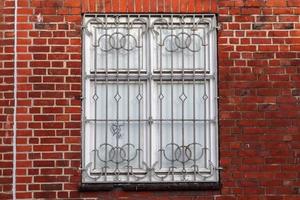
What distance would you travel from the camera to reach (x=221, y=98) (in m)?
6.36

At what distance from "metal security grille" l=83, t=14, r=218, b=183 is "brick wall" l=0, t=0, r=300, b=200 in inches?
5.3

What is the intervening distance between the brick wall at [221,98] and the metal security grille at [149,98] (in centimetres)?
13

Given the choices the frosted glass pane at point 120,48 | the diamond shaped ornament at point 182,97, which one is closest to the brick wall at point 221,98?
the frosted glass pane at point 120,48

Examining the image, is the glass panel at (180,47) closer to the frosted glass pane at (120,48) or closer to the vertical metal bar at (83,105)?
the frosted glass pane at (120,48)

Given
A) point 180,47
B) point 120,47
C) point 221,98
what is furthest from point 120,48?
point 221,98

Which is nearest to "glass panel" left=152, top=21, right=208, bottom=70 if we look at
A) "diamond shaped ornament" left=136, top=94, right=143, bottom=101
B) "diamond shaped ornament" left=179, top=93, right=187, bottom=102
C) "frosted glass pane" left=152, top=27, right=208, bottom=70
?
"frosted glass pane" left=152, top=27, right=208, bottom=70

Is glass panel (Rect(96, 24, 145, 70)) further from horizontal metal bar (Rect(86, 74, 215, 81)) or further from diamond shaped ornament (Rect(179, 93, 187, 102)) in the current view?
diamond shaped ornament (Rect(179, 93, 187, 102))

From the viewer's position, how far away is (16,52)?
6.32 metres

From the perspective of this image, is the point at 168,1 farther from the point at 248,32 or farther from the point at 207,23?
the point at 248,32

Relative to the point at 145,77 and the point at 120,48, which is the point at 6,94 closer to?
the point at 120,48

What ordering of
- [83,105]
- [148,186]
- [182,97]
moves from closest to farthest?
[148,186] → [83,105] → [182,97]

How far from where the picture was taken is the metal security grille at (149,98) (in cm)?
632

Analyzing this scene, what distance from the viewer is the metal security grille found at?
6.32 m

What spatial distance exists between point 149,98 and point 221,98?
2.50 ft
